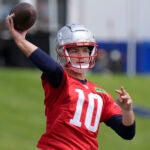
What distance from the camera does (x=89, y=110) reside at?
654cm

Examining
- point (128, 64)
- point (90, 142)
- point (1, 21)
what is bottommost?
point (128, 64)

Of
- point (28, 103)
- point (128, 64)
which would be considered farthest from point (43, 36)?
point (28, 103)

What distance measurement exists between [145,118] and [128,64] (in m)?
14.3

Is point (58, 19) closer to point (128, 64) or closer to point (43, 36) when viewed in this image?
point (43, 36)

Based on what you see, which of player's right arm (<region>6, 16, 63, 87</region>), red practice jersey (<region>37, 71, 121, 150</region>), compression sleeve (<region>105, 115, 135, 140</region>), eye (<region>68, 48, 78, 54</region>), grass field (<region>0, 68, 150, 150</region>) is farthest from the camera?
grass field (<region>0, 68, 150, 150</region>)

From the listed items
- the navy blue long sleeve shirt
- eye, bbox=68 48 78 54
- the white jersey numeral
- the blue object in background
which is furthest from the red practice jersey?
the blue object in background

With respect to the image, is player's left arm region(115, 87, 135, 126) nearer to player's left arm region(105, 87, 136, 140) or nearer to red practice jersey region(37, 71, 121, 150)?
player's left arm region(105, 87, 136, 140)

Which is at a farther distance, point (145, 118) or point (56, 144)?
point (145, 118)

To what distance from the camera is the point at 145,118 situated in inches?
644

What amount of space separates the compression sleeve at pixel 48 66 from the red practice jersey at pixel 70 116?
4.4 inches

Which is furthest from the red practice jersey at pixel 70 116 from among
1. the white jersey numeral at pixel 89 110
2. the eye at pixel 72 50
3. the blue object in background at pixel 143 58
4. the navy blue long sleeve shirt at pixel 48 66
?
the blue object in background at pixel 143 58

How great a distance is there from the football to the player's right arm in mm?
59

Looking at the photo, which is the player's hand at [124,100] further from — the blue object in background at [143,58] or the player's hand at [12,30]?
the blue object in background at [143,58]

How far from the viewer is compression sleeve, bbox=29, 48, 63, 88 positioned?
236 inches
